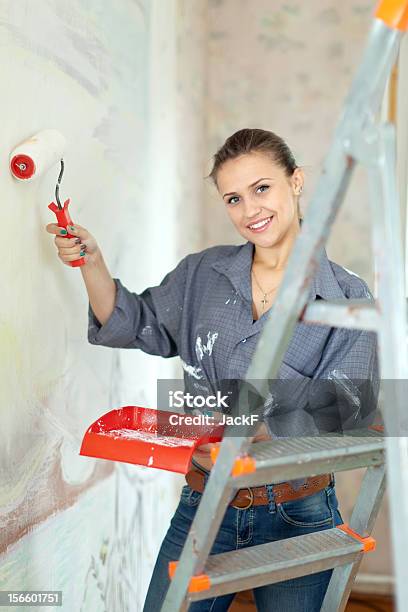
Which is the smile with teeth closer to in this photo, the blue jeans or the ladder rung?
the blue jeans

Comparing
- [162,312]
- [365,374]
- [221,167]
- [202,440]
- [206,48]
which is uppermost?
[206,48]

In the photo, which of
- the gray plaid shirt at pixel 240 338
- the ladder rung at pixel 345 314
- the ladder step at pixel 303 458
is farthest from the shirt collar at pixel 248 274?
the ladder rung at pixel 345 314

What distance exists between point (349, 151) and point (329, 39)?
231 centimetres

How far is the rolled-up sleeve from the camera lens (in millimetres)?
1729

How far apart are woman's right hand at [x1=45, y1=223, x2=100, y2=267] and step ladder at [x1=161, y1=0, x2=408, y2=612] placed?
583 millimetres

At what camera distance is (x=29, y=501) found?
1.45 meters

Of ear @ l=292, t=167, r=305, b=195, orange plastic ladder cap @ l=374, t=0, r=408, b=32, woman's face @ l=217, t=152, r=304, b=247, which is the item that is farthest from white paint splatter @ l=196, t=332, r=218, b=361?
orange plastic ladder cap @ l=374, t=0, r=408, b=32

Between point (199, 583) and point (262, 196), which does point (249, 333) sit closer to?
point (262, 196)

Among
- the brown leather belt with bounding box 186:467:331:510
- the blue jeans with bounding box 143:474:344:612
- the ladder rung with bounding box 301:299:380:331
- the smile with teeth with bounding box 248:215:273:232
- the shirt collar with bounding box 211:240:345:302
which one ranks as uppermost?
the smile with teeth with bounding box 248:215:273:232

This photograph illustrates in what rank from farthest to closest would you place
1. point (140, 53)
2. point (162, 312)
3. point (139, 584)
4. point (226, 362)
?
1. point (139, 584)
2. point (140, 53)
3. point (162, 312)
4. point (226, 362)

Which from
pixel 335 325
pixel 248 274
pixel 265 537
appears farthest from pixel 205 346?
pixel 335 325

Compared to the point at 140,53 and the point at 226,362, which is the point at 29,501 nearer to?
the point at 226,362

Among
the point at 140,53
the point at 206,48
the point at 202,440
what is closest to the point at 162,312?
the point at 202,440

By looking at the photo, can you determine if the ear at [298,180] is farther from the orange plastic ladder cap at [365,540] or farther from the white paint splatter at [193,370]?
the orange plastic ladder cap at [365,540]
